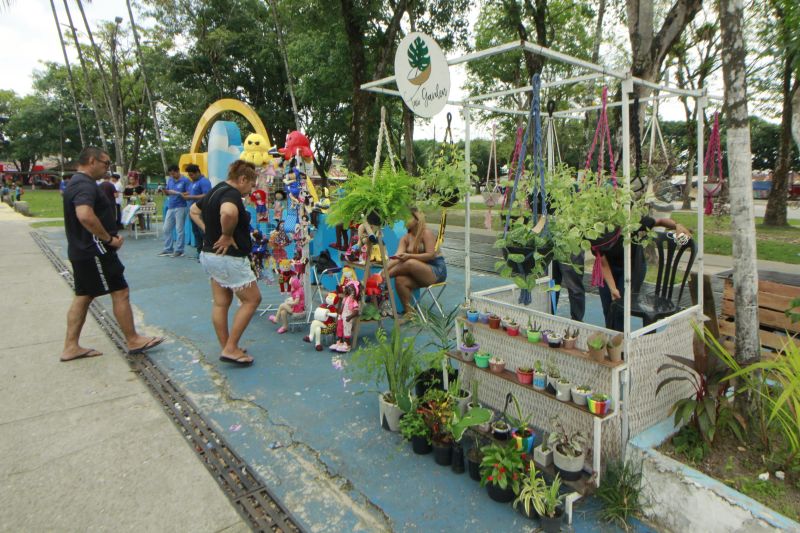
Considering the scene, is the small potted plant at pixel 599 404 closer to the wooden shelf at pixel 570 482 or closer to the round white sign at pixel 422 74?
the wooden shelf at pixel 570 482

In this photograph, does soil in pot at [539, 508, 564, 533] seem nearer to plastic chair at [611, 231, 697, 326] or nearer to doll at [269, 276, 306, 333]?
plastic chair at [611, 231, 697, 326]

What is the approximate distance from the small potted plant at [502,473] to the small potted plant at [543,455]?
0.45 ft

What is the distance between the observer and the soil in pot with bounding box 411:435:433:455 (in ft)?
9.08

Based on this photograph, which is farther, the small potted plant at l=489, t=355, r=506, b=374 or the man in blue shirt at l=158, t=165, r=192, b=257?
the man in blue shirt at l=158, t=165, r=192, b=257

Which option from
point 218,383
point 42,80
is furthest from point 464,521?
point 42,80

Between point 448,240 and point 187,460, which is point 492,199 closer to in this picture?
A: point 448,240

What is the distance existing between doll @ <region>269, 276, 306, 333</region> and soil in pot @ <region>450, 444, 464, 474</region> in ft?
9.32

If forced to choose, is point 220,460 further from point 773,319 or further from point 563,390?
point 773,319

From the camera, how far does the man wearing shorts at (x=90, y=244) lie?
382cm

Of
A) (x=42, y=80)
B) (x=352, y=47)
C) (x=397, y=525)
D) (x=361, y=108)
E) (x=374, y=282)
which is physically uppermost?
(x=42, y=80)

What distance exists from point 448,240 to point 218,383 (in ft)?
29.9

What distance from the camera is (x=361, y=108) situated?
936 cm

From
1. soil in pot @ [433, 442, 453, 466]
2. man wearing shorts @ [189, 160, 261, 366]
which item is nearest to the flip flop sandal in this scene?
man wearing shorts @ [189, 160, 261, 366]

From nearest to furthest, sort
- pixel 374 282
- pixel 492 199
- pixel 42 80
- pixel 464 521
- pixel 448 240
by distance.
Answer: pixel 464 521 < pixel 374 282 < pixel 492 199 < pixel 448 240 < pixel 42 80
